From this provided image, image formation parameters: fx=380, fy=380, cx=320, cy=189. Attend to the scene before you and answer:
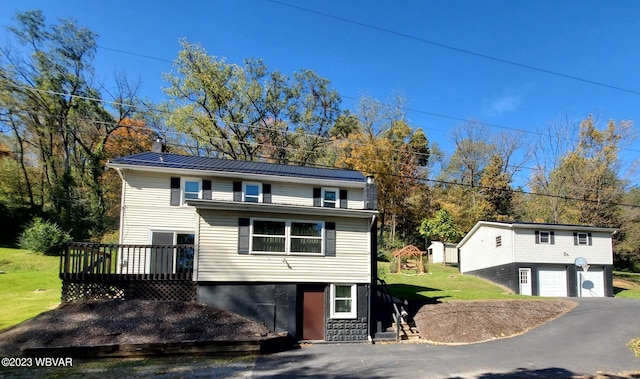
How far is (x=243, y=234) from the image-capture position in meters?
14.1

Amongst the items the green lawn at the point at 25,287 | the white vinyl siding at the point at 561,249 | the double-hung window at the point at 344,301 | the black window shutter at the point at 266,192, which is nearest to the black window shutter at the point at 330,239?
the double-hung window at the point at 344,301

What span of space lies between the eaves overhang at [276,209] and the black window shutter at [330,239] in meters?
0.44

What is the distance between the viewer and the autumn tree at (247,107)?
109 feet

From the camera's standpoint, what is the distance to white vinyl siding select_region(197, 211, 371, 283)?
1368cm

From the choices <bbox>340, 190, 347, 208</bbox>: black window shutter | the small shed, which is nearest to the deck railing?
<bbox>340, 190, 347, 208</bbox>: black window shutter

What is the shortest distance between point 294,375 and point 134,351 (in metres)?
4.72

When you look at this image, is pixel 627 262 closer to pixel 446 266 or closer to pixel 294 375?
pixel 446 266

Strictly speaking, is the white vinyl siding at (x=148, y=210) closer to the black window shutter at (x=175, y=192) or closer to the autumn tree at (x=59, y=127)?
the black window shutter at (x=175, y=192)

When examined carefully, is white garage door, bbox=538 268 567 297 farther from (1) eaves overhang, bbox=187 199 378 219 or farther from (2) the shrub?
(2) the shrub

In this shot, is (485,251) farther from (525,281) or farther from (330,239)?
(330,239)

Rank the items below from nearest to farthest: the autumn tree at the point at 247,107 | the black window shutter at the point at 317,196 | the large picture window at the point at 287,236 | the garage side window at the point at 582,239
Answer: the large picture window at the point at 287,236 → the black window shutter at the point at 317,196 → the garage side window at the point at 582,239 → the autumn tree at the point at 247,107

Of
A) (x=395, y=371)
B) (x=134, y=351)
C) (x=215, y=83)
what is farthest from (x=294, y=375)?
(x=215, y=83)

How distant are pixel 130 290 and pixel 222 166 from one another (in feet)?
27.2

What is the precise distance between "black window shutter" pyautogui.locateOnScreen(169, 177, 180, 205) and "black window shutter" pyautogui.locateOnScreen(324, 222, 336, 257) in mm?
7920
